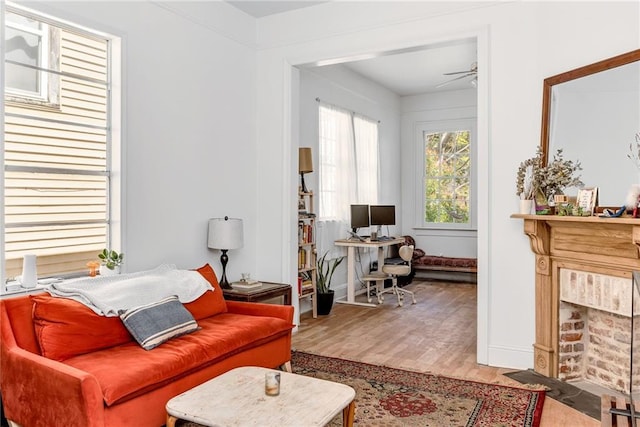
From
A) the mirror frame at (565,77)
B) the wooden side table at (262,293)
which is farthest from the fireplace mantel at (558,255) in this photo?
the wooden side table at (262,293)

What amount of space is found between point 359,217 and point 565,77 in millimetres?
3475

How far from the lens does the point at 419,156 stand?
8.52 m

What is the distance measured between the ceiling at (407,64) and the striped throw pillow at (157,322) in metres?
2.75

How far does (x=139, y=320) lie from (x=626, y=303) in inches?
117

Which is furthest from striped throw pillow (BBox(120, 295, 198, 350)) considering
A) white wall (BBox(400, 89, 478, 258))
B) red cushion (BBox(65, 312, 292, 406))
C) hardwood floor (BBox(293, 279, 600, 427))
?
white wall (BBox(400, 89, 478, 258))

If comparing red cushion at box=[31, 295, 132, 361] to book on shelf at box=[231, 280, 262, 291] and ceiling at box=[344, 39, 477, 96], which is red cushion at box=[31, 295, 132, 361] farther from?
ceiling at box=[344, 39, 477, 96]

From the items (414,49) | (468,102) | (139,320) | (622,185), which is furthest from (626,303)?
(468,102)

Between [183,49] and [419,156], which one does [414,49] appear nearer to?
[183,49]

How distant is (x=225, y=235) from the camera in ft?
13.5

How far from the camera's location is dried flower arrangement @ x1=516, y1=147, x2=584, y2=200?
3.38m

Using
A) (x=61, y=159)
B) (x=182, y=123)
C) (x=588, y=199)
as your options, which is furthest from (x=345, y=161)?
(x=61, y=159)

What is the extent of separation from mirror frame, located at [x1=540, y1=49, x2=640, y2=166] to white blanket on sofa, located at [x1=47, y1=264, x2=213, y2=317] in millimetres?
2696

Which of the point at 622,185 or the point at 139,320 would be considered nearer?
the point at 139,320

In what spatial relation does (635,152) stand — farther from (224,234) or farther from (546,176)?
(224,234)
